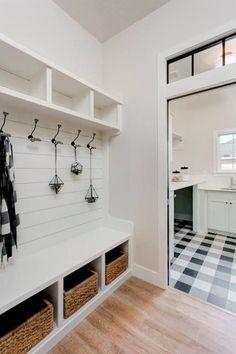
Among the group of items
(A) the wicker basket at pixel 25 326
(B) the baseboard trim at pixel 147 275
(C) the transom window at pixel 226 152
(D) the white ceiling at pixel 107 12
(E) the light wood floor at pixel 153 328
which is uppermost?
(D) the white ceiling at pixel 107 12

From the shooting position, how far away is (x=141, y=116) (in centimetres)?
201

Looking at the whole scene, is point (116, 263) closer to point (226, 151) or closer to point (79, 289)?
point (79, 289)

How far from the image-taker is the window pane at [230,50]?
1531 millimetres

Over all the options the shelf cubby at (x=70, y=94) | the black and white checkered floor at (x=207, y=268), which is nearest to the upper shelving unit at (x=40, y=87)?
the shelf cubby at (x=70, y=94)

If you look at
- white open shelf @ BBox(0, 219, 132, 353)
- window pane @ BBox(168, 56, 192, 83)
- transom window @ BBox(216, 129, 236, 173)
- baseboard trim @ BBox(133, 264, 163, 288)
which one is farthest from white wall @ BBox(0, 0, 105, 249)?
transom window @ BBox(216, 129, 236, 173)

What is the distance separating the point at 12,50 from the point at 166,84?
1.32 metres

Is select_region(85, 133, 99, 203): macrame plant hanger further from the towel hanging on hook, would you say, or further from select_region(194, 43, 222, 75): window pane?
select_region(194, 43, 222, 75): window pane

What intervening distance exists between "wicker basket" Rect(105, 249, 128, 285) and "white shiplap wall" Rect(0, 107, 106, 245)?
461mm

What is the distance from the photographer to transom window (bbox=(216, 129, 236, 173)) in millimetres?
3742

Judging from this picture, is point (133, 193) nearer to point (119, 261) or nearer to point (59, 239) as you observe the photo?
point (119, 261)

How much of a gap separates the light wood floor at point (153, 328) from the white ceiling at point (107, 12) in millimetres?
2821

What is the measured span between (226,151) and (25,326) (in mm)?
4107

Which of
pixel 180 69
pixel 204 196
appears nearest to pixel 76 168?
pixel 180 69

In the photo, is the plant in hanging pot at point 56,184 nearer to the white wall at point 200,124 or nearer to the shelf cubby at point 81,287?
the shelf cubby at point 81,287
